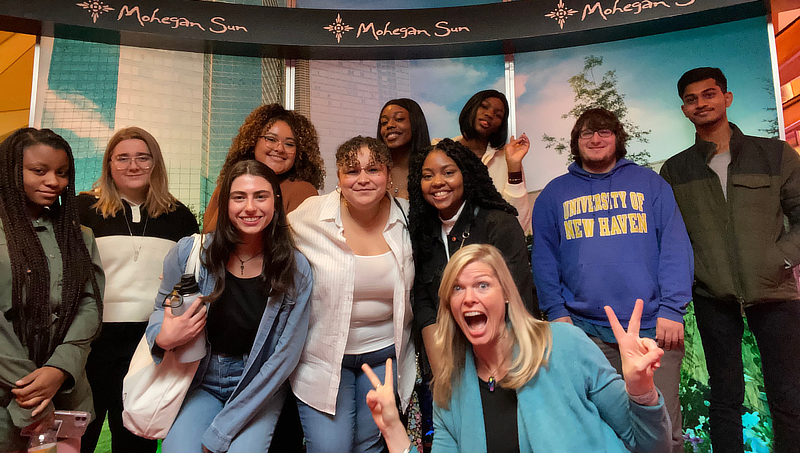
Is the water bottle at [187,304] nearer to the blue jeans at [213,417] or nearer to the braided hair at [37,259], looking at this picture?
the blue jeans at [213,417]

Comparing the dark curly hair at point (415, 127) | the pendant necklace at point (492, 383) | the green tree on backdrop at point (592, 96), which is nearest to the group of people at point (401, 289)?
the pendant necklace at point (492, 383)

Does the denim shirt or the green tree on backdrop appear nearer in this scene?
the denim shirt

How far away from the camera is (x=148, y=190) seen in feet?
10.3

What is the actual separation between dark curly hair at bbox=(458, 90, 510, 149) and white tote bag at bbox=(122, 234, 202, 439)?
108 inches

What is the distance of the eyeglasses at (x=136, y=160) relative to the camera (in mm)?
3129

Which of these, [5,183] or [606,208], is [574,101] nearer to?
[606,208]

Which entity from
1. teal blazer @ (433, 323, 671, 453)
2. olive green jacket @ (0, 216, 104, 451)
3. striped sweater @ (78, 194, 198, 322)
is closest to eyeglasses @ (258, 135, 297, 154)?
striped sweater @ (78, 194, 198, 322)

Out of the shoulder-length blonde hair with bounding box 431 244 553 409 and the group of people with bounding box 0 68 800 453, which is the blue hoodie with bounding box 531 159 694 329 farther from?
the shoulder-length blonde hair with bounding box 431 244 553 409

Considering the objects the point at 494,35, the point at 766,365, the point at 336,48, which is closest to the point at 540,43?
the point at 494,35

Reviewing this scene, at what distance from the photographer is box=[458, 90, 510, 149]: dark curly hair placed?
4.05m

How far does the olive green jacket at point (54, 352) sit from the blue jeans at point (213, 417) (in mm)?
559

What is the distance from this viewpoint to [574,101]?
4.12 m

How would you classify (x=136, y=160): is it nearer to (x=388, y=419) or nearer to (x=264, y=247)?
(x=264, y=247)

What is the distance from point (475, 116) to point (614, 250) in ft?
5.52
